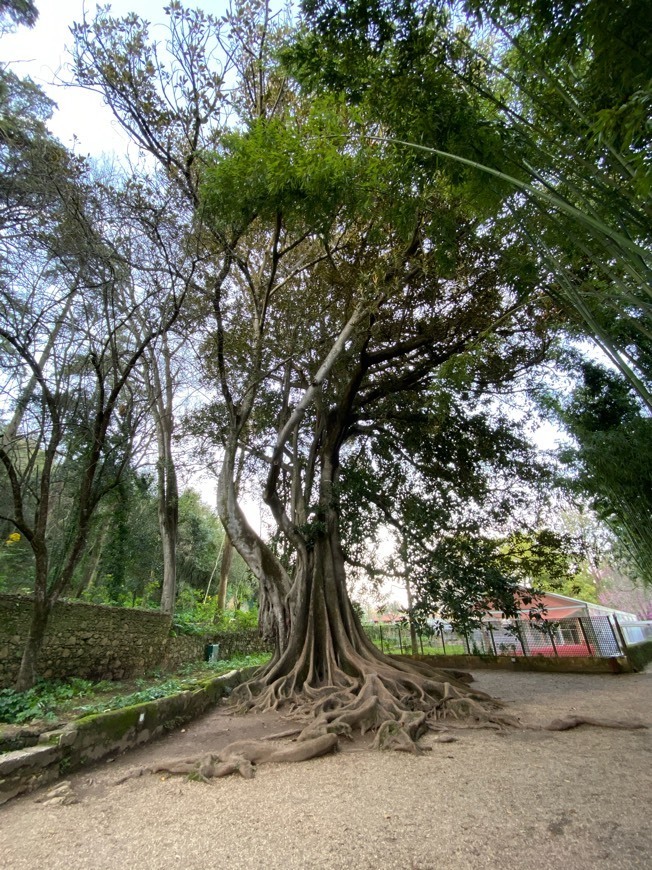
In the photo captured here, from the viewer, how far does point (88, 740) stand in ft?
11.8

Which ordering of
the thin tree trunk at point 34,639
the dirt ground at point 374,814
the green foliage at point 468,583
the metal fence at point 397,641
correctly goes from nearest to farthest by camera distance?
1. the dirt ground at point 374,814
2. the thin tree trunk at point 34,639
3. the green foliage at point 468,583
4. the metal fence at point 397,641

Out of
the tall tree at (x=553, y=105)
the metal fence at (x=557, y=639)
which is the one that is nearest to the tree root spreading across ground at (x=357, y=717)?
the metal fence at (x=557, y=639)

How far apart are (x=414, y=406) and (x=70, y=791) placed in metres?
7.19

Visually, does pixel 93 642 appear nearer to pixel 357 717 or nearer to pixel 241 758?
pixel 241 758

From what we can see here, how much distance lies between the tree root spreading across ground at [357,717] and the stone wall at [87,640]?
304cm

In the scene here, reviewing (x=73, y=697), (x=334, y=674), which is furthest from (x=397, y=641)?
(x=73, y=697)

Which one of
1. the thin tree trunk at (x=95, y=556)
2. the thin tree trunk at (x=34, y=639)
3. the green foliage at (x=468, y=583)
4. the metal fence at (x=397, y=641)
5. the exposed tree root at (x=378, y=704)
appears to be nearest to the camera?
the exposed tree root at (x=378, y=704)

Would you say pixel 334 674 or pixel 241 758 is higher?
pixel 334 674

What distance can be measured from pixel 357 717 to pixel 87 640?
5247 millimetres

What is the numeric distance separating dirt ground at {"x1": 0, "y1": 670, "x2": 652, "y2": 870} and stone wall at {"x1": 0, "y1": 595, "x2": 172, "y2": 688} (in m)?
3.18

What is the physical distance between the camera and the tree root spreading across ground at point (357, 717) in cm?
351

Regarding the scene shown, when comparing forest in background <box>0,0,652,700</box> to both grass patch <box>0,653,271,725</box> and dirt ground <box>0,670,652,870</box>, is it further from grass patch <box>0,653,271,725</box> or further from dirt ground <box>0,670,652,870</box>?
dirt ground <box>0,670,652,870</box>

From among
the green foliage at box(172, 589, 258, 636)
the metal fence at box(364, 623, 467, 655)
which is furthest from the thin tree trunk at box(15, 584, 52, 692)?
the metal fence at box(364, 623, 467, 655)

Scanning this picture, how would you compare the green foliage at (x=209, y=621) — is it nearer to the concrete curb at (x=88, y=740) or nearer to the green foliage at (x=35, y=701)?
the green foliage at (x=35, y=701)
